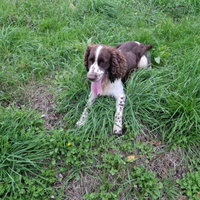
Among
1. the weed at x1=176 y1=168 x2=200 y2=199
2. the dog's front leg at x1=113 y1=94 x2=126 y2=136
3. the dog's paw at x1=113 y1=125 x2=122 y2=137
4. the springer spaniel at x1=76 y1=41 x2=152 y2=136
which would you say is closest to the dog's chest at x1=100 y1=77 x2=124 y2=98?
the springer spaniel at x1=76 y1=41 x2=152 y2=136

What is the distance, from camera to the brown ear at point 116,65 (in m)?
2.29


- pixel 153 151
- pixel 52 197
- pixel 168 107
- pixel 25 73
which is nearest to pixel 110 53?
pixel 168 107

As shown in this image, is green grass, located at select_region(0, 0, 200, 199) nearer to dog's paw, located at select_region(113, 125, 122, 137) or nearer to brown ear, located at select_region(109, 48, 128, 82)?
dog's paw, located at select_region(113, 125, 122, 137)

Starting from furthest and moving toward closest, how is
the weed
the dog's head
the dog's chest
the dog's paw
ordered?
the dog's chest → the dog's paw → the dog's head → the weed

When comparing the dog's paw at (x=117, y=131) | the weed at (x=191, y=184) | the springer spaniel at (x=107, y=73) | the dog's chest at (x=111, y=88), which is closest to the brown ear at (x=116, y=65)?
the springer spaniel at (x=107, y=73)

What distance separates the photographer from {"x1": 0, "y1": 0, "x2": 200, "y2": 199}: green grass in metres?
1.91

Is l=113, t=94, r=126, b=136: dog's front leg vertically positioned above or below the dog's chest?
below

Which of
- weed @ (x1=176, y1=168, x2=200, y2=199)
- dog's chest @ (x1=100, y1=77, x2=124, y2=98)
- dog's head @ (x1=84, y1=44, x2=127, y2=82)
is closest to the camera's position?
weed @ (x1=176, y1=168, x2=200, y2=199)

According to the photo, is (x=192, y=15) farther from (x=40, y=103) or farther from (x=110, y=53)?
(x=40, y=103)

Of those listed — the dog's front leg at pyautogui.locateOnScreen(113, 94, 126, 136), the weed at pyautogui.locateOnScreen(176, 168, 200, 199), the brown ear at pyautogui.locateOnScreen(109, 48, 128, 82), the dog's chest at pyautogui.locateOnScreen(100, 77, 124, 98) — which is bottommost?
the weed at pyautogui.locateOnScreen(176, 168, 200, 199)

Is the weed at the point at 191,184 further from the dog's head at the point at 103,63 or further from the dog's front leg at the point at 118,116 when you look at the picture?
the dog's head at the point at 103,63

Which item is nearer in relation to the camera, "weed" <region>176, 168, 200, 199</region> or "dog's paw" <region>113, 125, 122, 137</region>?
"weed" <region>176, 168, 200, 199</region>

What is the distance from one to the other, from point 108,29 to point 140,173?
9.75 ft

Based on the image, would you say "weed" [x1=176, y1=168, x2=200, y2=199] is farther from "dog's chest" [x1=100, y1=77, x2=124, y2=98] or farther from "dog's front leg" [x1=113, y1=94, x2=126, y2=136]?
"dog's chest" [x1=100, y1=77, x2=124, y2=98]
